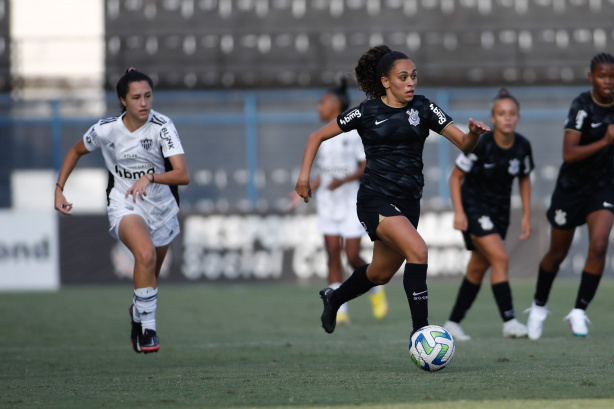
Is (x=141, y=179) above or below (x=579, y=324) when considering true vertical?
above

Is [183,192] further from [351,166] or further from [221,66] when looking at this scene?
[351,166]

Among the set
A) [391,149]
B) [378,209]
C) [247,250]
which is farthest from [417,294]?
[247,250]

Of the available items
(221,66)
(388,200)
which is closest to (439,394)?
(388,200)

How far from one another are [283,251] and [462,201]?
7.36 m

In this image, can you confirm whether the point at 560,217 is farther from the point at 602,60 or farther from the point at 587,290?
the point at 602,60

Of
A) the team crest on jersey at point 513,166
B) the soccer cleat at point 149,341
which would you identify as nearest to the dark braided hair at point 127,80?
the soccer cleat at point 149,341

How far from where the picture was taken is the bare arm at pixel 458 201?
7.51 meters

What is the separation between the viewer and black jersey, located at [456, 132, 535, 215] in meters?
7.61

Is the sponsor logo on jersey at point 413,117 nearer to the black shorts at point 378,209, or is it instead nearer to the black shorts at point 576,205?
the black shorts at point 378,209

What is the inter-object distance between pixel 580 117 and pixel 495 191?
36.2 inches

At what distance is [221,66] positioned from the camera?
19.4m

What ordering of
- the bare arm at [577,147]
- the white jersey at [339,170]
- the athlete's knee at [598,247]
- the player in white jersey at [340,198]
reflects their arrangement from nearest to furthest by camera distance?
the bare arm at [577,147] < the athlete's knee at [598,247] < the player in white jersey at [340,198] < the white jersey at [339,170]

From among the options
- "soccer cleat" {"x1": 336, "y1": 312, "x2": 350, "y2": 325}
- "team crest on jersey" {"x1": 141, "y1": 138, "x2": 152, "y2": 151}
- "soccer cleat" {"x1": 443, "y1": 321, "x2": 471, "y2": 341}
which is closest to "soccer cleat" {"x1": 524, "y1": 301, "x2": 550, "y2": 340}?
"soccer cleat" {"x1": 443, "y1": 321, "x2": 471, "y2": 341}

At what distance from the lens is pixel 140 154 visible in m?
6.59
